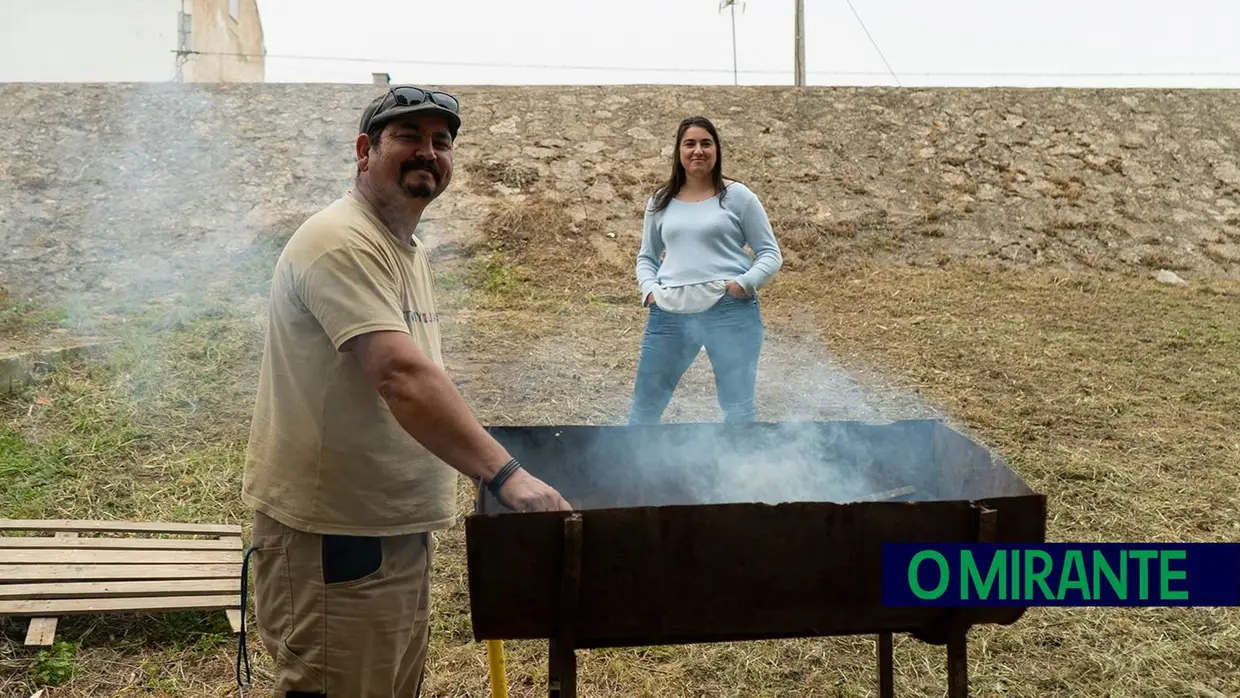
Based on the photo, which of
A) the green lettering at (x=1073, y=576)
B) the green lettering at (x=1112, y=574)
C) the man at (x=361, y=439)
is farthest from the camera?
the green lettering at (x=1112, y=574)

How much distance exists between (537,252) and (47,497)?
589 cm

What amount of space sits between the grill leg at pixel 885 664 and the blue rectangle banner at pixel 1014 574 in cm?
56

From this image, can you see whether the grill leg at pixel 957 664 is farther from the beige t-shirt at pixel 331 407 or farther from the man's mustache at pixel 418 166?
the man's mustache at pixel 418 166

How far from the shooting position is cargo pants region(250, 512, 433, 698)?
A: 7.07 ft

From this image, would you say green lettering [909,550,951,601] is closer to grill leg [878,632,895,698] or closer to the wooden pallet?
grill leg [878,632,895,698]

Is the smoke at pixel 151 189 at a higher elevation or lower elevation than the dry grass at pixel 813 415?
higher

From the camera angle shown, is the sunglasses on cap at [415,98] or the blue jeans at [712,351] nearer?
the sunglasses on cap at [415,98]

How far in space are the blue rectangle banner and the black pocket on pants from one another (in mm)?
1256

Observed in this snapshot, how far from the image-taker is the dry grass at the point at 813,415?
344 centimetres

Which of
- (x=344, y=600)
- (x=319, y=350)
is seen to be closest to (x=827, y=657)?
(x=344, y=600)

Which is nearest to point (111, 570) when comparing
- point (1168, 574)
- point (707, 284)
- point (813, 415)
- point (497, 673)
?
point (497, 673)

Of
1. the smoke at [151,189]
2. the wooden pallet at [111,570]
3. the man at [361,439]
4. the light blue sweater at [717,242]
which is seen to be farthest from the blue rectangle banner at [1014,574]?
the smoke at [151,189]

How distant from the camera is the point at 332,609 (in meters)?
2.16

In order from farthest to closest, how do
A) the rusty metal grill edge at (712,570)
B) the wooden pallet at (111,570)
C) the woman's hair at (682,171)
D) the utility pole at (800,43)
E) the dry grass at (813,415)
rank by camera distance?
the utility pole at (800,43), the woman's hair at (682,171), the wooden pallet at (111,570), the dry grass at (813,415), the rusty metal grill edge at (712,570)
